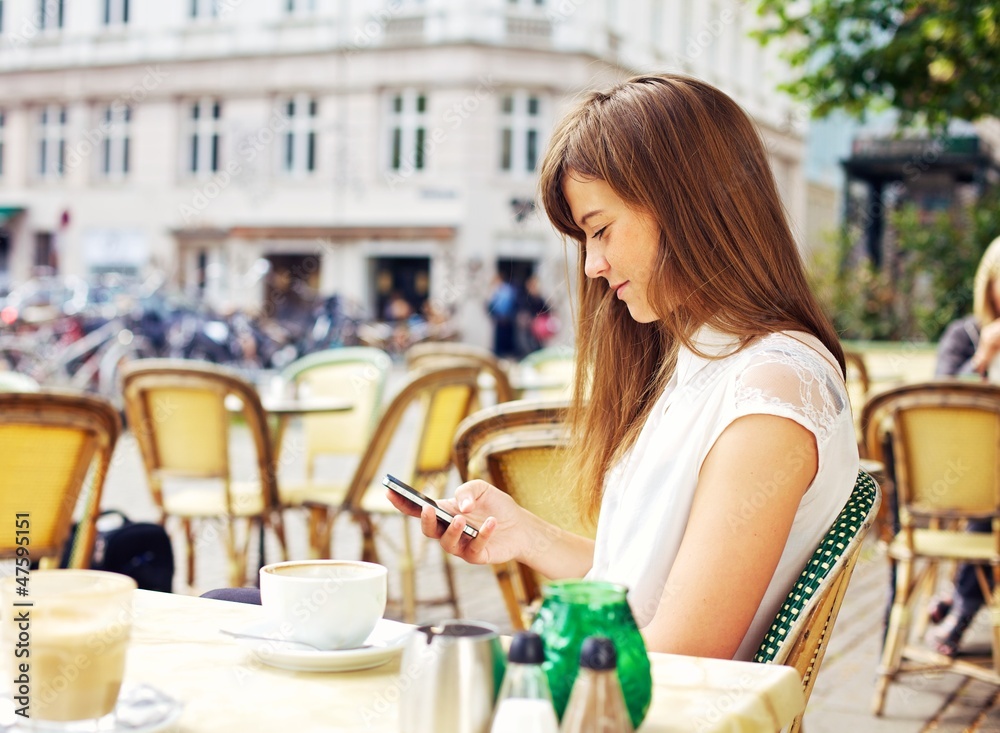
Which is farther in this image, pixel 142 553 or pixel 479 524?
pixel 142 553

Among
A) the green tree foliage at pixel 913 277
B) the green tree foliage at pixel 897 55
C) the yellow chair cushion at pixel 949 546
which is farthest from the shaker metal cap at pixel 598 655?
the green tree foliage at pixel 913 277

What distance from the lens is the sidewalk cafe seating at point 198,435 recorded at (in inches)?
175

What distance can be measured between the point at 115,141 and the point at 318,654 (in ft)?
99.5

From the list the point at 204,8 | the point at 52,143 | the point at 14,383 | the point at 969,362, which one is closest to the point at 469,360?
the point at 14,383

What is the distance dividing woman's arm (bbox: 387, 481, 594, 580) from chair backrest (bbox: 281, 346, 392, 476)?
12.2ft

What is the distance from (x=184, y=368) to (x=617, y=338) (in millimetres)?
2742

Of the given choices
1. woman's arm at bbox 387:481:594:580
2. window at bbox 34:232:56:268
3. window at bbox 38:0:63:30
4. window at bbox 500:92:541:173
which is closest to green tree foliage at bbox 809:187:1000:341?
woman's arm at bbox 387:481:594:580

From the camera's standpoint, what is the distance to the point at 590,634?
1042 millimetres

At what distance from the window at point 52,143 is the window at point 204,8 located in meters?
4.26

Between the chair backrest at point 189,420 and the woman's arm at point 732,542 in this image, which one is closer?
the woman's arm at point 732,542

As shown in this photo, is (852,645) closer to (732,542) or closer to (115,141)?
(732,542)

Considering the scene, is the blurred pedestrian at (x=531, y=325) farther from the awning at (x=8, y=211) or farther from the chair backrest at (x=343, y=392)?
the chair backrest at (x=343, y=392)

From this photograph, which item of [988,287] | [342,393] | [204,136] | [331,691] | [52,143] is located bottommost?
[342,393]

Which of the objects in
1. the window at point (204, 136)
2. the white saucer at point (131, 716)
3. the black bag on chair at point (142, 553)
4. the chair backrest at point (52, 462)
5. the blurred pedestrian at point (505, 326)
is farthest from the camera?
the window at point (204, 136)
